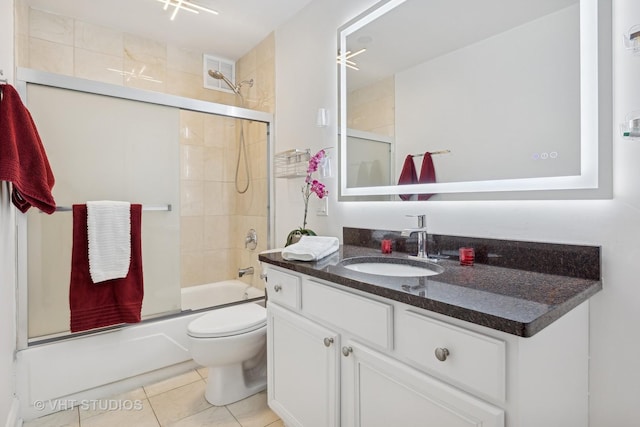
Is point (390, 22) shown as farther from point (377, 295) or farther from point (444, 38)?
point (377, 295)

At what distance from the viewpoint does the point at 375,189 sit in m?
1.71

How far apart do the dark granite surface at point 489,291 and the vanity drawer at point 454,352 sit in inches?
2.2

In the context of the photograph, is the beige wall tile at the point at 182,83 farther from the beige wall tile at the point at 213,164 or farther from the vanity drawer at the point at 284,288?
the vanity drawer at the point at 284,288

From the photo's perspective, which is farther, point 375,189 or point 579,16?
point 375,189

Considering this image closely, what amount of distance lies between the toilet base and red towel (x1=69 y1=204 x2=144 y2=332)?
0.58 metres

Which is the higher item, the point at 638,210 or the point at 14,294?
the point at 638,210

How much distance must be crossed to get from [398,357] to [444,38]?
1.32 meters

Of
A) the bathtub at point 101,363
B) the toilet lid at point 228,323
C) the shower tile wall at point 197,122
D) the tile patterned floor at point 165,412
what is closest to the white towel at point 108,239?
the bathtub at point 101,363

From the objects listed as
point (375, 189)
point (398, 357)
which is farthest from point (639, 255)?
point (375, 189)

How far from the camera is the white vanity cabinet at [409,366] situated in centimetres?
71

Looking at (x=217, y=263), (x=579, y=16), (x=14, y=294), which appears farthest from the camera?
(x=217, y=263)

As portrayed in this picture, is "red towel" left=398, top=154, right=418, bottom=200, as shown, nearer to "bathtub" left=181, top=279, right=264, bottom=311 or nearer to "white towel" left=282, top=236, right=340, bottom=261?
"white towel" left=282, top=236, right=340, bottom=261

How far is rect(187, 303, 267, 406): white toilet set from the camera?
1.67 m

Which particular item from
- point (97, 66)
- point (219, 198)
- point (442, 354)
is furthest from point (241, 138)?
point (442, 354)
